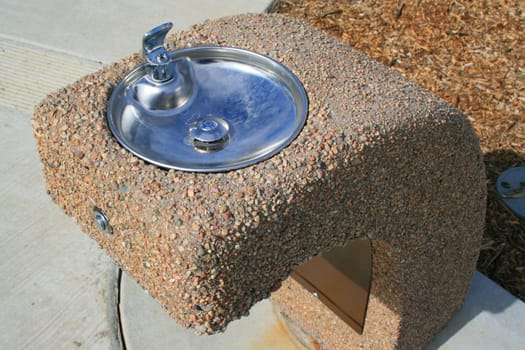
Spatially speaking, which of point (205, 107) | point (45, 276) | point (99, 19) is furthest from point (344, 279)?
point (99, 19)

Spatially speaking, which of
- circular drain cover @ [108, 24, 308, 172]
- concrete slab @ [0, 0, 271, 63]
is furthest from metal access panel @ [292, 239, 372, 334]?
concrete slab @ [0, 0, 271, 63]

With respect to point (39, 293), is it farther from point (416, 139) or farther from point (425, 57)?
point (425, 57)

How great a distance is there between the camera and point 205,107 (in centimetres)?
230

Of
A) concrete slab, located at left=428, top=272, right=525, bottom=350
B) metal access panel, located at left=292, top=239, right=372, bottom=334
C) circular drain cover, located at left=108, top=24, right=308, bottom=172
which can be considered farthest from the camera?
concrete slab, located at left=428, top=272, right=525, bottom=350

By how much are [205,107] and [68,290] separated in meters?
1.74

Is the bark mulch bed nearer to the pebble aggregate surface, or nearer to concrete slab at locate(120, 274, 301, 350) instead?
the pebble aggregate surface

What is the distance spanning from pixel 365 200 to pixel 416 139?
30cm

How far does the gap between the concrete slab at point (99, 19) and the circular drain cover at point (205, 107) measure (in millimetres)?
2607

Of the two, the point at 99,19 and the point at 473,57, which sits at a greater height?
the point at 473,57

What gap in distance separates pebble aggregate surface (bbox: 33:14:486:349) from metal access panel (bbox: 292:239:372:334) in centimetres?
8

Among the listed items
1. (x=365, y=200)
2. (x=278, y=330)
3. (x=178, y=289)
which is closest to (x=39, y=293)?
(x=278, y=330)

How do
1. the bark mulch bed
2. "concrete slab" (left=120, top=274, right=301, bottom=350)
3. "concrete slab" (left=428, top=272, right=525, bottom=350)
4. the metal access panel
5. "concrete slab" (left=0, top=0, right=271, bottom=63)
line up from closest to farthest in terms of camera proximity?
the metal access panel, "concrete slab" (left=428, top=272, right=525, bottom=350), "concrete slab" (left=120, top=274, right=301, bottom=350), the bark mulch bed, "concrete slab" (left=0, top=0, right=271, bottom=63)

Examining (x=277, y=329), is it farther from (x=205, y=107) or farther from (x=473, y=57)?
(x=473, y=57)

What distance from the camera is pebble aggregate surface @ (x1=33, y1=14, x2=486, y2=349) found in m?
1.78
